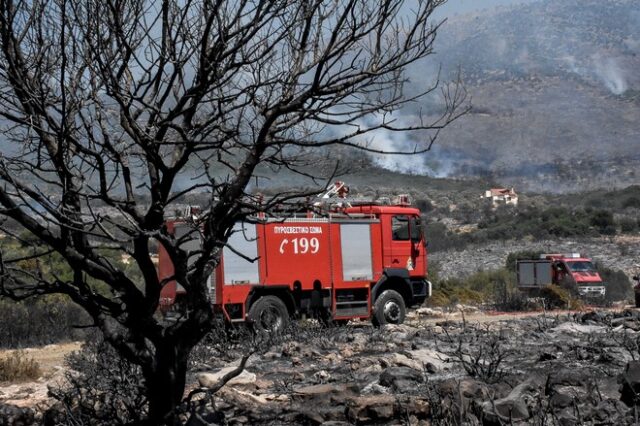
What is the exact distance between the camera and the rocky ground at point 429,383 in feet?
25.6

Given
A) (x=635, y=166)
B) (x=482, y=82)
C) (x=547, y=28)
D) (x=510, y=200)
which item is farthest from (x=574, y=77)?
(x=510, y=200)

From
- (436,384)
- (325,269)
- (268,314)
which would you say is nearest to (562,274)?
(325,269)

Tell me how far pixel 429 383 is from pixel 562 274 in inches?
926

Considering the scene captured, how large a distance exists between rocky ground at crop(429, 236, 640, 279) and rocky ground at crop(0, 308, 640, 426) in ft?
92.5

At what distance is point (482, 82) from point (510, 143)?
89.0 feet

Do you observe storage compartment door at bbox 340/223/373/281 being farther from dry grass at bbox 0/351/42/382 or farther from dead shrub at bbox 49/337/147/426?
dead shrub at bbox 49/337/147/426

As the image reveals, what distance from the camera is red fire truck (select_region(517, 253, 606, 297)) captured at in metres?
30.9

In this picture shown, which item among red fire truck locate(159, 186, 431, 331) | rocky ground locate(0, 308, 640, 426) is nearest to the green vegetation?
red fire truck locate(159, 186, 431, 331)

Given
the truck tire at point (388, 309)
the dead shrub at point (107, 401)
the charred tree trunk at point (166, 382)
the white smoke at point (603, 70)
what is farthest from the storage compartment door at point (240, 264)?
the white smoke at point (603, 70)

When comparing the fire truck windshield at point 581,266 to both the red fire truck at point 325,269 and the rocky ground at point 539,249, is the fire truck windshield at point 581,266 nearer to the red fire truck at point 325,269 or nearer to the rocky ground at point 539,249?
the rocky ground at point 539,249

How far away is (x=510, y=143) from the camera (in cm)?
11256

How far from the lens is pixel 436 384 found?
361 inches

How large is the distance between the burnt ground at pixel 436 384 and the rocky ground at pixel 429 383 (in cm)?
1

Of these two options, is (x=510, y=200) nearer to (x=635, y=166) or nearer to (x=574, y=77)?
(x=635, y=166)
